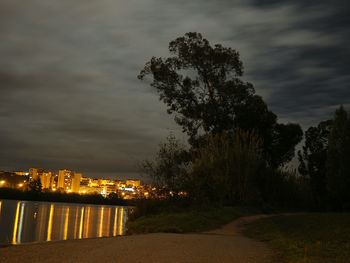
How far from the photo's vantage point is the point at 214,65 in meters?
40.0

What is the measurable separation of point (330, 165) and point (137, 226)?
21056mm

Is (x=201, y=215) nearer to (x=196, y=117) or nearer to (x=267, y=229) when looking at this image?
(x=267, y=229)

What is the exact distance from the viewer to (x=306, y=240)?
42.0 ft

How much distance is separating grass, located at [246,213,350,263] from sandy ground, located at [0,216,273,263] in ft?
1.84

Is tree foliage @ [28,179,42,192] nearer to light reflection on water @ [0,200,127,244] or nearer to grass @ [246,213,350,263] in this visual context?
light reflection on water @ [0,200,127,244]

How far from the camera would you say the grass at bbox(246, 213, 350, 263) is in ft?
32.5

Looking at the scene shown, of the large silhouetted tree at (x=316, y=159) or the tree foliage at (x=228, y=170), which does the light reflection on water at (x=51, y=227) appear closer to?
the tree foliage at (x=228, y=170)

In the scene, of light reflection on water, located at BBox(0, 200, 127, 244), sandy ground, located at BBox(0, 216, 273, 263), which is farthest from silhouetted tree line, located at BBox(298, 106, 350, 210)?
sandy ground, located at BBox(0, 216, 273, 263)

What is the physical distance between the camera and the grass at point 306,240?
991 cm

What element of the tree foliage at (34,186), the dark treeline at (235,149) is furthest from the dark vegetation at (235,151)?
the tree foliage at (34,186)

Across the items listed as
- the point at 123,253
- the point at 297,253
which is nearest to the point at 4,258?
the point at 123,253

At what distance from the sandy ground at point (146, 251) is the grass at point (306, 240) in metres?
0.56

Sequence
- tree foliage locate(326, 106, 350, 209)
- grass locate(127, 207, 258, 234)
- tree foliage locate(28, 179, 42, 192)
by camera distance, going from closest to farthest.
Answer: grass locate(127, 207, 258, 234) → tree foliage locate(326, 106, 350, 209) → tree foliage locate(28, 179, 42, 192)

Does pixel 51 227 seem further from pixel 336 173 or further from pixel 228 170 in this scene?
pixel 336 173
